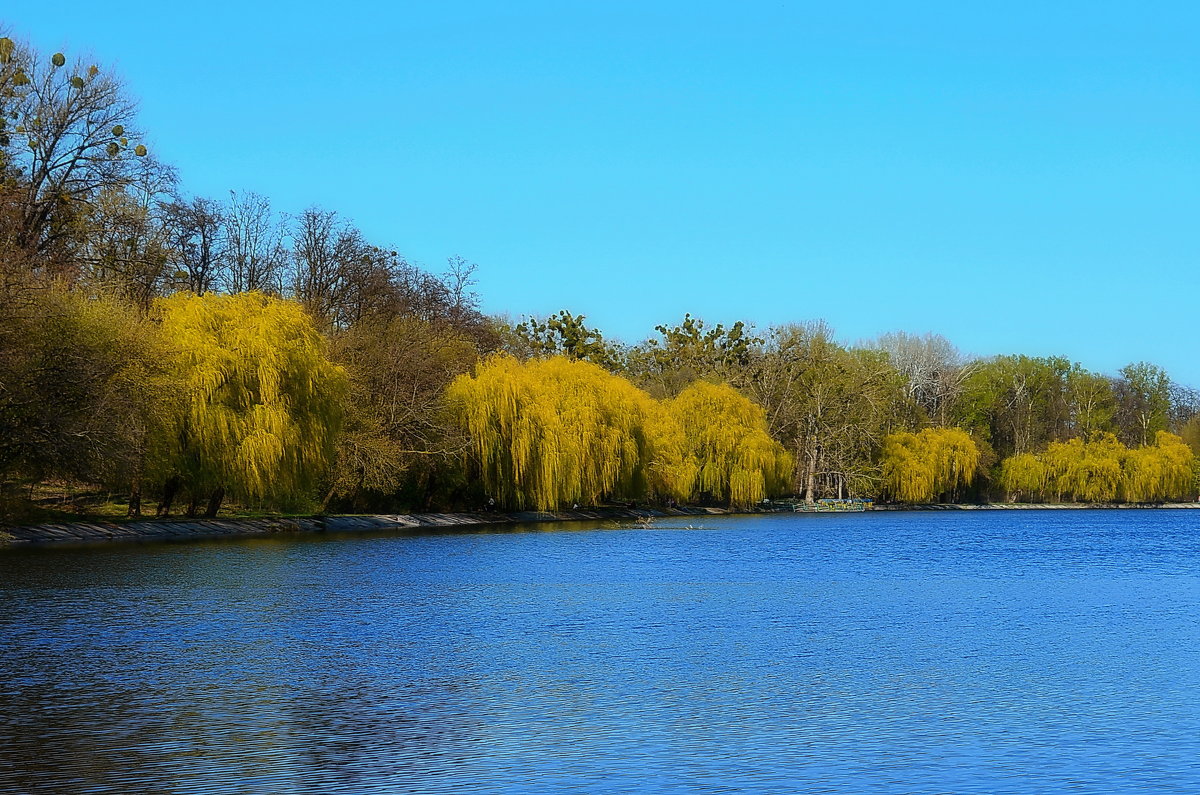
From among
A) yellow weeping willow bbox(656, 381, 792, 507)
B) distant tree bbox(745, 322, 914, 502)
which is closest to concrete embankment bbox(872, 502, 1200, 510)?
distant tree bbox(745, 322, 914, 502)

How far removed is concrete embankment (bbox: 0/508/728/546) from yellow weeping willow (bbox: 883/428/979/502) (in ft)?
99.5

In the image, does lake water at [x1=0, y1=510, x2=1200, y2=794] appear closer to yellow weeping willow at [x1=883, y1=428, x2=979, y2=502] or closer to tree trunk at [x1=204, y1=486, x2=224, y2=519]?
tree trunk at [x1=204, y1=486, x2=224, y2=519]

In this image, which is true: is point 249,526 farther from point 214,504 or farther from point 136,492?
point 136,492

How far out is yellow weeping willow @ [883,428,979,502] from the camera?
9281 centimetres

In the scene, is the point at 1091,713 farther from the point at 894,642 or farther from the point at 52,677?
the point at 52,677

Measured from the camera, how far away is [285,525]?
162 ft

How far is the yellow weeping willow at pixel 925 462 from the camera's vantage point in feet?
305

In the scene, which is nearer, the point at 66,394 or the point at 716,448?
the point at 66,394

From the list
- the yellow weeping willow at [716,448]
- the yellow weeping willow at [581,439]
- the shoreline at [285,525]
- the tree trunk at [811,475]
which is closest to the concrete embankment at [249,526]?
the shoreline at [285,525]

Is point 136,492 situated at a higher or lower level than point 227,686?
higher

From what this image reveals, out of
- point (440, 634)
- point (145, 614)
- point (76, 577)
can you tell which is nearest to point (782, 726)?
point (440, 634)

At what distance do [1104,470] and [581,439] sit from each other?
190 ft

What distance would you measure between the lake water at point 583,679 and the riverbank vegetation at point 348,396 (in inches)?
260

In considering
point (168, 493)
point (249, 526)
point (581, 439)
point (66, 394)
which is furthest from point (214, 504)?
point (581, 439)
